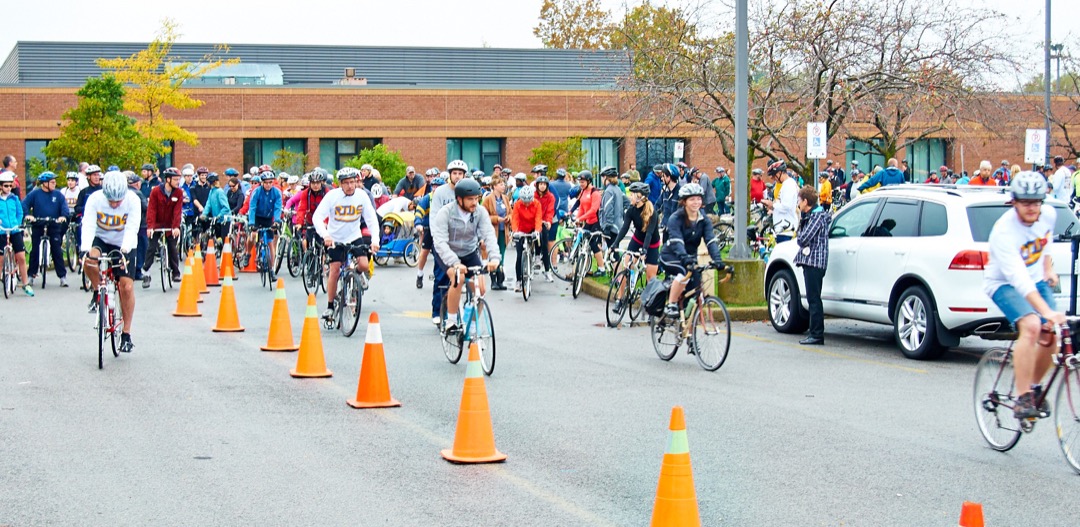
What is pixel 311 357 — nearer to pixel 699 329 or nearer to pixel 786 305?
pixel 699 329

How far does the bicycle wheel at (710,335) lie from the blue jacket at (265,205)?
39.6 ft

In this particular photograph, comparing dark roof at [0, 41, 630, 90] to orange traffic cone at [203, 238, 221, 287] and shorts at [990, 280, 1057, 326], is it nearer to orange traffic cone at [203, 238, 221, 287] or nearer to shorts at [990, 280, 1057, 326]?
orange traffic cone at [203, 238, 221, 287]

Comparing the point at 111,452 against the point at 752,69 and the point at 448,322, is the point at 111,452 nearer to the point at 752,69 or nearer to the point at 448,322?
the point at 448,322

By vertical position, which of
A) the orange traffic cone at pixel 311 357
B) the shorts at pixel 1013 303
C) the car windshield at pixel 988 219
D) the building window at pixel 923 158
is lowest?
the orange traffic cone at pixel 311 357

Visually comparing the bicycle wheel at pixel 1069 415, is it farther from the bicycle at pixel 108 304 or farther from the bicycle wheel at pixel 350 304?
the bicycle wheel at pixel 350 304

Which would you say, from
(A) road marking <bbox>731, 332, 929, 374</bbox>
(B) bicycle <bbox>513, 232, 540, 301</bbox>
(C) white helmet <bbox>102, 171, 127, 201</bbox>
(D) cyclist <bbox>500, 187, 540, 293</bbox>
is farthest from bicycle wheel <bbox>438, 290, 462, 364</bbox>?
(D) cyclist <bbox>500, 187, 540, 293</bbox>

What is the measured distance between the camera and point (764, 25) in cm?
2552

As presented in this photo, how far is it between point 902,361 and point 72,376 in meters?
8.16

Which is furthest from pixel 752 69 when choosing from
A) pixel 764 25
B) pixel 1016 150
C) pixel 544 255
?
pixel 1016 150

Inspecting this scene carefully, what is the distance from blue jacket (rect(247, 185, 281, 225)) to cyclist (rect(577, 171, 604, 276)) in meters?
5.54

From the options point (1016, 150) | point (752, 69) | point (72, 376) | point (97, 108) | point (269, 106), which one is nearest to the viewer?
point (72, 376)

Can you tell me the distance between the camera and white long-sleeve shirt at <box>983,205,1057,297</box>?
822cm

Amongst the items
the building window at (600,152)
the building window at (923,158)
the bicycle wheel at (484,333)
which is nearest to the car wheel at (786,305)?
the bicycle wheel at (484,333)

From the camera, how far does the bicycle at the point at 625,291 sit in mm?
16531
